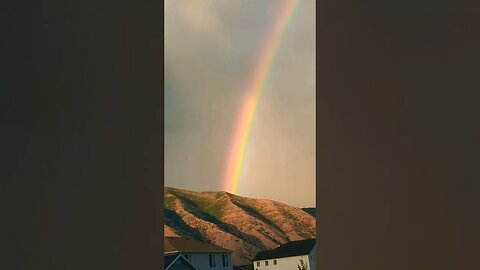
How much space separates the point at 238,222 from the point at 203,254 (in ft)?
2.25

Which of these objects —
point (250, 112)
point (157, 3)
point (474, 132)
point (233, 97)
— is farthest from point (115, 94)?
point (233, 97)

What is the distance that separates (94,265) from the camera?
57.4 inches

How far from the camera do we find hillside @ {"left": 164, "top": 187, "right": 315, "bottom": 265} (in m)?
5.18

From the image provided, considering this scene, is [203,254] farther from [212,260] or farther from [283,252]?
[283,252]

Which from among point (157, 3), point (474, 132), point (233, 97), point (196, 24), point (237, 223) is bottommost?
point (237, 223)

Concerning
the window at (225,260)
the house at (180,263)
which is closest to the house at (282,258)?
the window at (225,260)

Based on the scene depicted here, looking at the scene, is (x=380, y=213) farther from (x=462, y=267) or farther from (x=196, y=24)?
(x=196, y=24)

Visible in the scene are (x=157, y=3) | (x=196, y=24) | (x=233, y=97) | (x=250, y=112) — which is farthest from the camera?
(x=196, y=24)

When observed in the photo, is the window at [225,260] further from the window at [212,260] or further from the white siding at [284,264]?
the white siding at [284,264]

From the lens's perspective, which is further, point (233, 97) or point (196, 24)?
point (196, 24)

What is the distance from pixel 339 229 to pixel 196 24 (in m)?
4.55

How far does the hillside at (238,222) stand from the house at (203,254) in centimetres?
6

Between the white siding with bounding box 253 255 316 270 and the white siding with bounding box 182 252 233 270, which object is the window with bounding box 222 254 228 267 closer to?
the white siding with bounding box 182 252 233 270

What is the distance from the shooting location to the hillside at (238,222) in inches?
Result: 204
